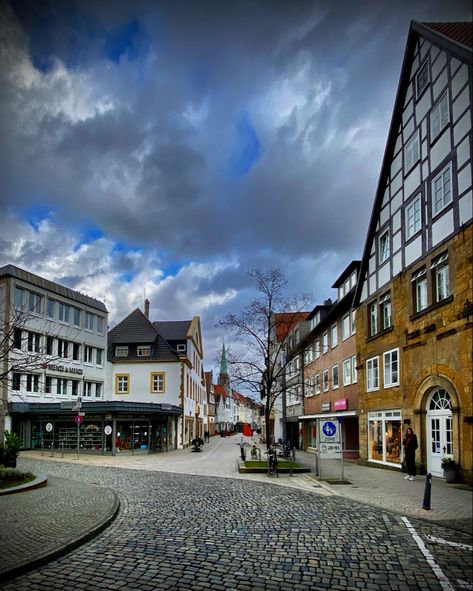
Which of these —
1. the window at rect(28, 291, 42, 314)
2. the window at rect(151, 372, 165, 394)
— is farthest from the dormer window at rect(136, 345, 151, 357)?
the window at rect(28, 291, 42, 314)

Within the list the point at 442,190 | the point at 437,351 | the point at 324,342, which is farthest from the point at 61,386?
the point at 442,190

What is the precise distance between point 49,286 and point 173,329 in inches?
599

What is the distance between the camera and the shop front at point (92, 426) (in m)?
36.6

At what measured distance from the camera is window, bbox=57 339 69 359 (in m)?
43.5

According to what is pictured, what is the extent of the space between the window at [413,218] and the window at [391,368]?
4820 mm

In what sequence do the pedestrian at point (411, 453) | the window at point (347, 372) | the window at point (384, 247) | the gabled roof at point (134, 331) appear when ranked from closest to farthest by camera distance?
the pedestrian at point (411, 453) < the window at point (384, 247) < the window at point (347, 372) < the gabled roof at point (134, 331)

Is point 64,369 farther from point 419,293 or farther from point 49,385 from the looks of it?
point 419,293

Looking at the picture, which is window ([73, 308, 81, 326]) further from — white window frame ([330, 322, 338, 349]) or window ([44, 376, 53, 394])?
white window frame ([330, 322, 338, 349])

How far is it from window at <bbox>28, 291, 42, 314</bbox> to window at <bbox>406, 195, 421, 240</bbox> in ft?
91.7

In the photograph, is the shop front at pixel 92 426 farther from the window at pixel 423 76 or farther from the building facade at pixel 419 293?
the window at pixel 423 76

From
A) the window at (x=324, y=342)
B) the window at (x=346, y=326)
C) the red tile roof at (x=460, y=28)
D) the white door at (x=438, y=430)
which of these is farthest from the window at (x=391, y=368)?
the red tile roof at (x=460, y=28)

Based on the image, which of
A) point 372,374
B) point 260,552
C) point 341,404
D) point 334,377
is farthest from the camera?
point 334,377

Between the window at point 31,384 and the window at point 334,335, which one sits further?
the window at point 31,384

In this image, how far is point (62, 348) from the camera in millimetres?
43969
